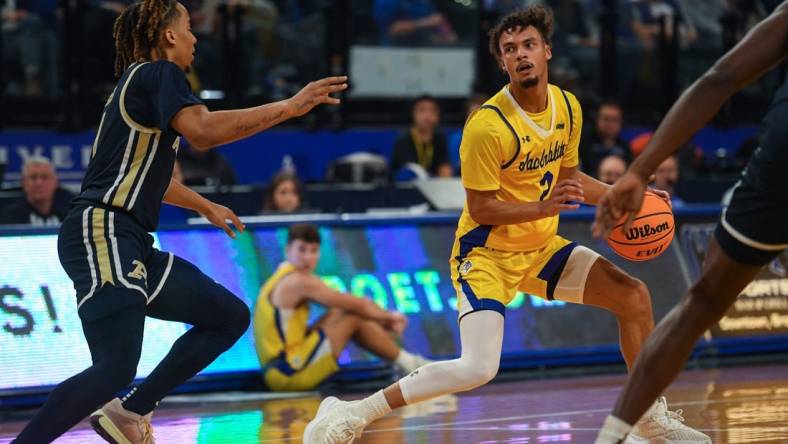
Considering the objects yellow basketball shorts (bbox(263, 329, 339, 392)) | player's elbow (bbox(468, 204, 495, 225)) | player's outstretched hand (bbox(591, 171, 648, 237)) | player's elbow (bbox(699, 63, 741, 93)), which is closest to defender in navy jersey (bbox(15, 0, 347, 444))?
player's elbow (bbox(468, 204, 495, 225))

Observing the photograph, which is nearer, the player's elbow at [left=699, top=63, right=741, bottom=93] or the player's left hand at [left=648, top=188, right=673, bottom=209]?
the player's elbow at [left=699, top=63, right=741, bottom=93]

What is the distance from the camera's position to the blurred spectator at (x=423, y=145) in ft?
44.0

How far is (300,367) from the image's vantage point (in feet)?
32.1

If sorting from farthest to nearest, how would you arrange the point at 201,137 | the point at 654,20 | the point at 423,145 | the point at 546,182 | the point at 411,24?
the point at 654,20
the point at 411,24
the point at 423,145
the point at 546,182
the point at 201,137

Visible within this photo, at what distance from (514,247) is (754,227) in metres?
2.00

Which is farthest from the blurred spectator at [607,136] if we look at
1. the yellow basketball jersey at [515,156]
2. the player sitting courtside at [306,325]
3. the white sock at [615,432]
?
the white sock at [615,432]

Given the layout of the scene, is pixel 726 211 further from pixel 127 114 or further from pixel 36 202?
pixel 36 202

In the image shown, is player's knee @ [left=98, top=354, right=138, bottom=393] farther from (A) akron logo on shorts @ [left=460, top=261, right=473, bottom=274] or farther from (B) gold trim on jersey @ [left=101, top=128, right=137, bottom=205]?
(A) akron logo on shorts @ [left=460, top=261, right=473, bottom=274]

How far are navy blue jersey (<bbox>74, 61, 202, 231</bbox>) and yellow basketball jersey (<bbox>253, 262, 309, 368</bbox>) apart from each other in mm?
3711

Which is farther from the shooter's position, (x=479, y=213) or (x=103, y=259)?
(x=479, y=213)

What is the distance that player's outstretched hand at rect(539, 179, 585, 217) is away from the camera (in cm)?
627

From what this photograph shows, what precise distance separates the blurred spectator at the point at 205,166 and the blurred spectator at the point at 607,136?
350cm

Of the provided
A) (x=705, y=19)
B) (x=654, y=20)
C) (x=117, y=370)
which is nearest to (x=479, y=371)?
(x=117, y=370)

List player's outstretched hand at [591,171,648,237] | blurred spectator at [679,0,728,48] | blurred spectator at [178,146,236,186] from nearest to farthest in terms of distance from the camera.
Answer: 1. player's outstretched hand at [591,171,648,237]
2. blurred spectator at [178,146,236,186]
3. blurred spectator at [679,0,728,48]
